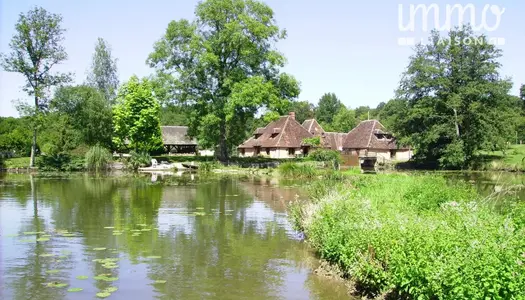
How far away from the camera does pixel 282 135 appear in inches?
2660

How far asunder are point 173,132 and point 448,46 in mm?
42235

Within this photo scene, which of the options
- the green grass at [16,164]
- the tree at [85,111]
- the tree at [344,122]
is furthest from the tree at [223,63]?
the tree at [344,122]

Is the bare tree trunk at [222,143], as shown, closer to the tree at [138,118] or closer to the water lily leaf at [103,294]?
the tree at [138,118]

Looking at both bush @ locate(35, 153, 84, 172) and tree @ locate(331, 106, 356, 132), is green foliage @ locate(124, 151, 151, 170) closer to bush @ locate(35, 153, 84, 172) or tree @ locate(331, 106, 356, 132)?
bush @ locate(35, 153, 84, 172)

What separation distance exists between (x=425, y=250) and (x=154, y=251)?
28.2 feet

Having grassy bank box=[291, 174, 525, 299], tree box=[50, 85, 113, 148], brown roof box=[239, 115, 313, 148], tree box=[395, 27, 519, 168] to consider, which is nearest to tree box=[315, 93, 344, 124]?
brown roof box=[239, 115, 313, 148]

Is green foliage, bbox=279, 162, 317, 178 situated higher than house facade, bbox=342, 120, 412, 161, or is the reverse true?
house facade, bbox=342, 120, 412, 161

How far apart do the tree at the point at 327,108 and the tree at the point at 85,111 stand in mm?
79664

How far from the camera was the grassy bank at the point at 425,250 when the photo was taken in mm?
6641

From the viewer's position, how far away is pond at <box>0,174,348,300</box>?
10.5m

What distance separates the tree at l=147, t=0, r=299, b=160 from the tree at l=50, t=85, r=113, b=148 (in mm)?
8402

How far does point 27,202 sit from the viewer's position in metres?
24.6

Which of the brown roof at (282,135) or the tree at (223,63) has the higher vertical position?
the tree at (223,63)

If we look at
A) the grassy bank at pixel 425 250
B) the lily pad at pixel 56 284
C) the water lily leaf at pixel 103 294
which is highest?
the grassy bank at pixel 425 250
